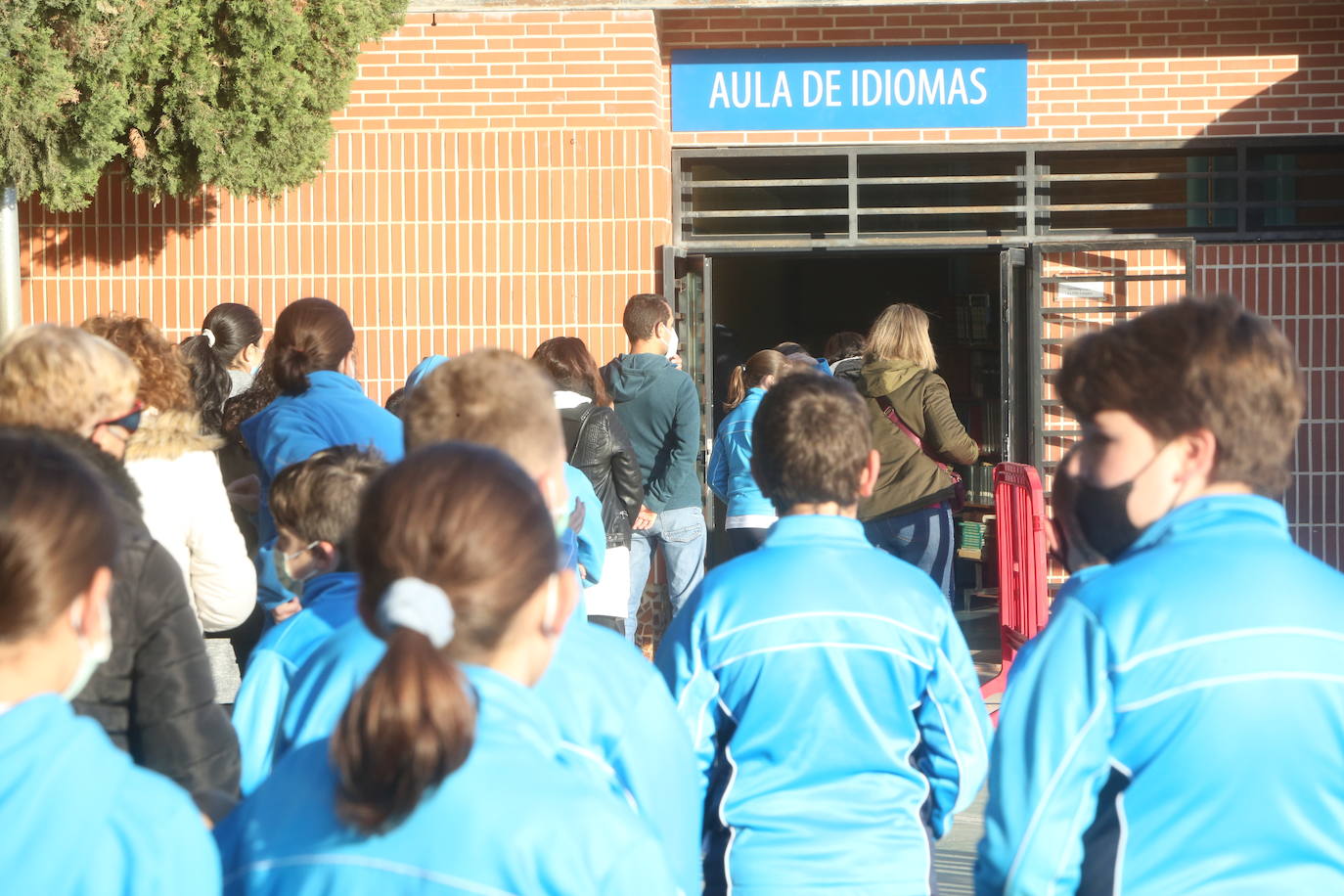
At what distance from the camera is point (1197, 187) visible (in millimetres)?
9016

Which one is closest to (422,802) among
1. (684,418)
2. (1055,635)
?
(1055,635)

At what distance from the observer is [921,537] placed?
6.67 meters

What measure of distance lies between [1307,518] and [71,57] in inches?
289

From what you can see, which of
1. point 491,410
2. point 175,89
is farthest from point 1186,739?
point 175,89

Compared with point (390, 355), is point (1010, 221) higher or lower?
higher

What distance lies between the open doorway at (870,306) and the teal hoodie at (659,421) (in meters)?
2.83

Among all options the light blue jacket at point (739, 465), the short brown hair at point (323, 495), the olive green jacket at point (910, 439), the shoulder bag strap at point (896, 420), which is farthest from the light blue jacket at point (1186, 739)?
→ the shoulder bag strap at point (896, 420)

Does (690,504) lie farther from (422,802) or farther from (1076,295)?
(422,802)

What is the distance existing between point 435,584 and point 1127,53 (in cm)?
826

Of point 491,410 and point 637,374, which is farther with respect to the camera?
point 637,374

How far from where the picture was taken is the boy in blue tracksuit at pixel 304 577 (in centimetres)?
262

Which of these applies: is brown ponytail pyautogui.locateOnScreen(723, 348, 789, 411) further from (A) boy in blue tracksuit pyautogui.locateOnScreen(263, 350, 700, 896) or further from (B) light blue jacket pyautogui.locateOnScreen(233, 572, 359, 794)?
(A) boy in blue tracksuit pyautogui.locateOnScreen(263, 350, 700, 896)

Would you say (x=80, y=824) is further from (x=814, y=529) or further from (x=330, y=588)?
(x=814, y=529)

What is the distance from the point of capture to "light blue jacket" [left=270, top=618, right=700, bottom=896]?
77.7 inches
